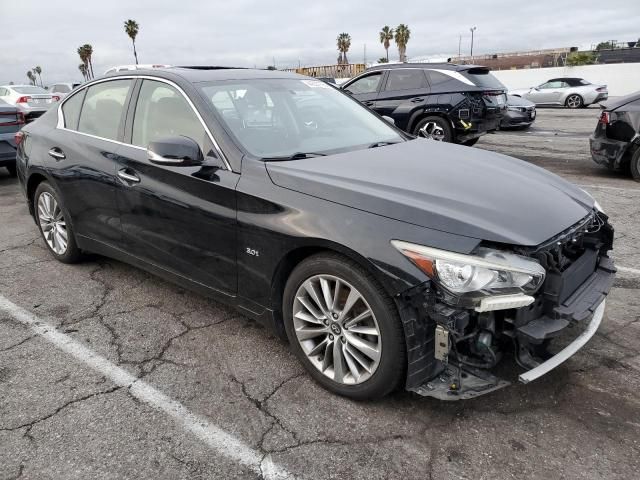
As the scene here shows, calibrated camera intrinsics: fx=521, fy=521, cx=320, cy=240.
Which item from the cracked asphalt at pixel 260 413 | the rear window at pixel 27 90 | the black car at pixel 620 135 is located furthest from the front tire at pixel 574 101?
the cracked asphalt at pixel 260 413

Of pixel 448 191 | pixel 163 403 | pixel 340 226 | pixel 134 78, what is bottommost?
pixel 163 403

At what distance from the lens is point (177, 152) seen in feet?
9.71

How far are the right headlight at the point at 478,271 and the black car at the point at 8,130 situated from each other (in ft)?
26.2

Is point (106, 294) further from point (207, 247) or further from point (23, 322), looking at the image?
point (207, 247)

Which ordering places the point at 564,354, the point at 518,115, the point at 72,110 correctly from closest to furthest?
the point at 564,354 → the point at 72,110 → the point at 518,115

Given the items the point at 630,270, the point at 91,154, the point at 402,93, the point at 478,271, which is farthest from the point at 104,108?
the point at 402,93

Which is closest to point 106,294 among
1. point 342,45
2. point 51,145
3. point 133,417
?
point 51,145

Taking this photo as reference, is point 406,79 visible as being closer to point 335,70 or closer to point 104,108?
point 104,108

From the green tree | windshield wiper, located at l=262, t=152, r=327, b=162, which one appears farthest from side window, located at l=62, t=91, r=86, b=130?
the green tree

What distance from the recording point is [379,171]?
2.87 m

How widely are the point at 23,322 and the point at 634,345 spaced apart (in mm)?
4005

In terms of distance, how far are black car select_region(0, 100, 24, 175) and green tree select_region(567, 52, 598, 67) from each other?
36061 mm

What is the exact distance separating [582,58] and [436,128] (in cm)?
3275

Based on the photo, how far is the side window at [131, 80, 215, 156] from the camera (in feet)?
10.5
